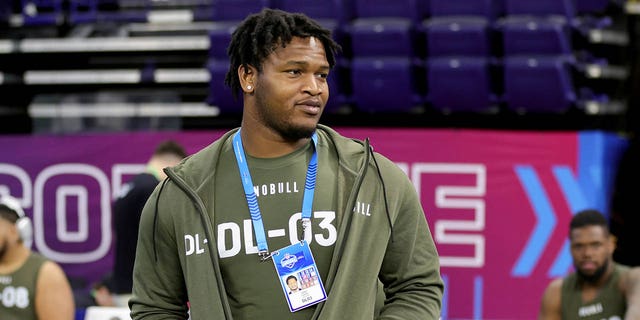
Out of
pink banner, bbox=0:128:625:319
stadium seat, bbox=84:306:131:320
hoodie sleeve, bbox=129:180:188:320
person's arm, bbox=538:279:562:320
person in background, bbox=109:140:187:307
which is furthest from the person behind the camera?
pink banner, bbox=0:128:625:319

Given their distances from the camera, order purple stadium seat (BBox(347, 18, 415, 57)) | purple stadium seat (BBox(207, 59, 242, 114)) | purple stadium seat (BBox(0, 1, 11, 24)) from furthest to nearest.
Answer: purple stadium seat (BBox(0, 1, 11, 24)) → purple stadium seat (BBox(207, 59, 242, 114)) → purple stadium seat (BBox(347, 18, 415, 57))

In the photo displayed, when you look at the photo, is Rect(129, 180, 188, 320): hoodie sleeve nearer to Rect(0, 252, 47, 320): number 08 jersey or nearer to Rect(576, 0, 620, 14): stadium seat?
Rect(0, 252, 47, 320): number 08 jersey

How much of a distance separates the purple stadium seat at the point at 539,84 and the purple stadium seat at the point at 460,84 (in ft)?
0.65

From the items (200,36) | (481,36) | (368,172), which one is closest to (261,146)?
(368,172)

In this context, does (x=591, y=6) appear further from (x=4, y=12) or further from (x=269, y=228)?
(x=269, y=228)

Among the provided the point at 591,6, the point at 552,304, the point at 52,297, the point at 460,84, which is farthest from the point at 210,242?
the point at 591,6

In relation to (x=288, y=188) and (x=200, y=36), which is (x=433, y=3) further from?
(x=288, y=188)

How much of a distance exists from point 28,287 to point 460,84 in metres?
3.87

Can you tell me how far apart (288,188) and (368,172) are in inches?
8.4

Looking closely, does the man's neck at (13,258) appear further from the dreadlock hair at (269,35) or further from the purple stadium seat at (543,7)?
the purple stadium seat at (543,7)

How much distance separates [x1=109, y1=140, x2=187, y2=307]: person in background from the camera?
19.4 ft

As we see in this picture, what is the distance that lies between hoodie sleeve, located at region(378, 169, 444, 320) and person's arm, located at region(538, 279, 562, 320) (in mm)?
3519

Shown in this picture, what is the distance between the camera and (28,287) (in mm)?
5438

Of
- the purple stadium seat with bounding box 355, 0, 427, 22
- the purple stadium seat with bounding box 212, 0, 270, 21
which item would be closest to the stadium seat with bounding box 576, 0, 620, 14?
the purple stadium seat with bounding box 355, 0, 427, 22
